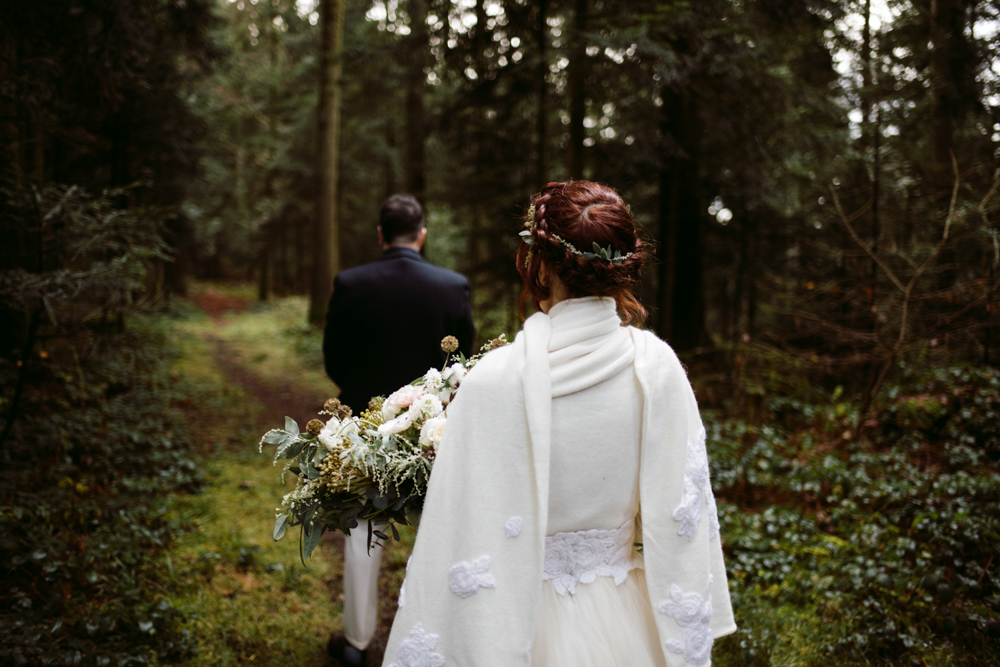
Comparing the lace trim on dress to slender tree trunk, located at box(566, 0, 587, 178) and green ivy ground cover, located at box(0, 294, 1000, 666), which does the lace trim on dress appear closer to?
green ivy ground cover, located at box(0, 294, 1000, 666)

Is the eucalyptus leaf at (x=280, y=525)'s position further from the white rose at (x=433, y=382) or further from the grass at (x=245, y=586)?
the grass at (x=245, y=586)

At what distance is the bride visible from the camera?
1.52 meters

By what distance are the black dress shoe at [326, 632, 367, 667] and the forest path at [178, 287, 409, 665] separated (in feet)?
0.47

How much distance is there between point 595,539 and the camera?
1776mm

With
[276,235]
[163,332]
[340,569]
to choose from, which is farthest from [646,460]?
[276,235]

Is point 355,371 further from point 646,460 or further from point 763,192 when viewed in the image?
point 763,192

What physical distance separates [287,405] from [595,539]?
795 cm

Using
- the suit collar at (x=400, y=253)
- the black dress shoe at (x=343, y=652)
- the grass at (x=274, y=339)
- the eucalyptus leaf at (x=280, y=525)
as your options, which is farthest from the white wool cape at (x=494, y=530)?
the grass at (x=274, y=339)

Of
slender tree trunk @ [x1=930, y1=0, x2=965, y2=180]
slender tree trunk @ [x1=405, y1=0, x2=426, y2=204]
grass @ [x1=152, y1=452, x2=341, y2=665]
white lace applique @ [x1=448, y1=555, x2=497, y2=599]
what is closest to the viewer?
white lace applique @ [x1=448, y1=555, x2=497, y2=599]

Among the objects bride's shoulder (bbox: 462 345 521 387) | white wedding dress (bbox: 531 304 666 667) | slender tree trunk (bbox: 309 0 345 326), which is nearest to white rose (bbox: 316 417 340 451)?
bride's shoulder (bbox: 462 345 521 387)

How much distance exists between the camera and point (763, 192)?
8945 millimetres

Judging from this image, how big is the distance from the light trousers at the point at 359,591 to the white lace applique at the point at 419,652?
67.2 inches

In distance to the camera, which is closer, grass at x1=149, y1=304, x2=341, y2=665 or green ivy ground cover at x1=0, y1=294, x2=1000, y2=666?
green ivy ground cover at x1=0, y1=294, x2=1000, y2=666

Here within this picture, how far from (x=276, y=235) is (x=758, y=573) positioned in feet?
71.5
